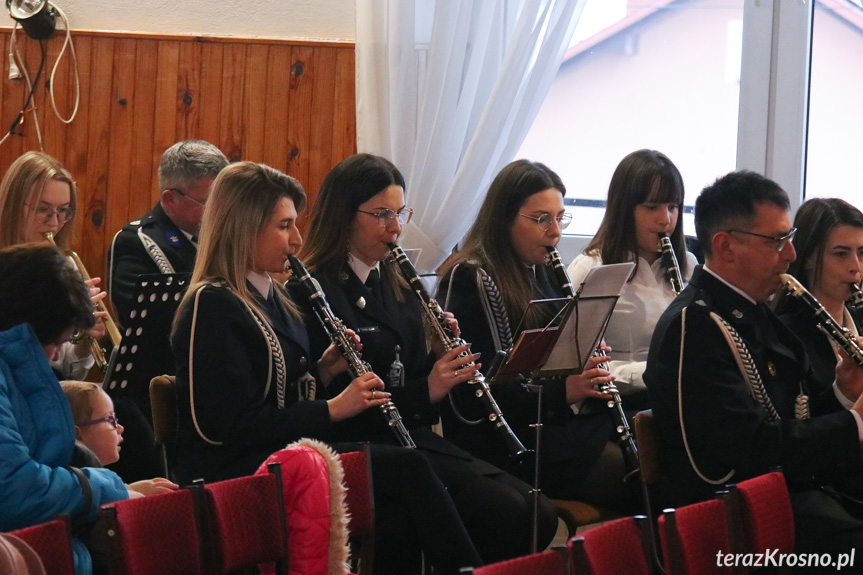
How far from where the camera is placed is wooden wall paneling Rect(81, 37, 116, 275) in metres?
4.13

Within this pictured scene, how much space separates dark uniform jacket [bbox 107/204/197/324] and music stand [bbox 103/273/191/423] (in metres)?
0.60

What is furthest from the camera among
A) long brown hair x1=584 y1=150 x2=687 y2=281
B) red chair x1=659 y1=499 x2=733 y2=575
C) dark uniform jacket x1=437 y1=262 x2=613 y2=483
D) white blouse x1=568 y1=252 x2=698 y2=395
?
long brown hair x1=584 y1=150 x2=687 y2=281

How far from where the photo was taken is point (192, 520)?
1952mm

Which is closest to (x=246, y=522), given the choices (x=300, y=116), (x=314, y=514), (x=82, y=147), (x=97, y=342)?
(x=314, y=514)

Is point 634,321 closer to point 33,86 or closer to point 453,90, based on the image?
point 453,90

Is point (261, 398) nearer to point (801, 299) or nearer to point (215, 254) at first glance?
point (215, 254)

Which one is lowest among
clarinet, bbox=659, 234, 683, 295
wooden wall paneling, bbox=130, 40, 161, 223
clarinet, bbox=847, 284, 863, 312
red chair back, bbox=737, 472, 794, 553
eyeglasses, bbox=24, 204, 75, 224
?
red chair back, bbox=737, 472, 794, 553

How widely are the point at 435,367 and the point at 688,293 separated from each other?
74 centimetres

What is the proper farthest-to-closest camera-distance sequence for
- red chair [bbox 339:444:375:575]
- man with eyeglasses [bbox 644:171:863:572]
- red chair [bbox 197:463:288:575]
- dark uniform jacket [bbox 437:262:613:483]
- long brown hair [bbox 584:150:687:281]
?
1. long brown hair [bbox 584:150:687:281]
2. dark uniform jacket [bbox 437:262:613:483]
3. man with eyeglasses [bbox 644:171:863:572]
4. red chair [bbox 339:444:375:575]
5. red chair [bbox 197:463:288:575]

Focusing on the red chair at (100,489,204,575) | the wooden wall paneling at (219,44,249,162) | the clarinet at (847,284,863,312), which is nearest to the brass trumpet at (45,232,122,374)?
the wooden wall paneling at (219,44,249,162)

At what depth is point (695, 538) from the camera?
6.42 feet

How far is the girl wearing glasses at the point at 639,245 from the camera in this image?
3.38 meters

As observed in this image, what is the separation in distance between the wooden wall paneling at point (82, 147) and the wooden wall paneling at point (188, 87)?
369 millimetres

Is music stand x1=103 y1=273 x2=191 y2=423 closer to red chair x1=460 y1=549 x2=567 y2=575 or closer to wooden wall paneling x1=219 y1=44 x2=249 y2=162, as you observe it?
wooden wall paneling x1=219 y1=44 x2=249 y2=162
